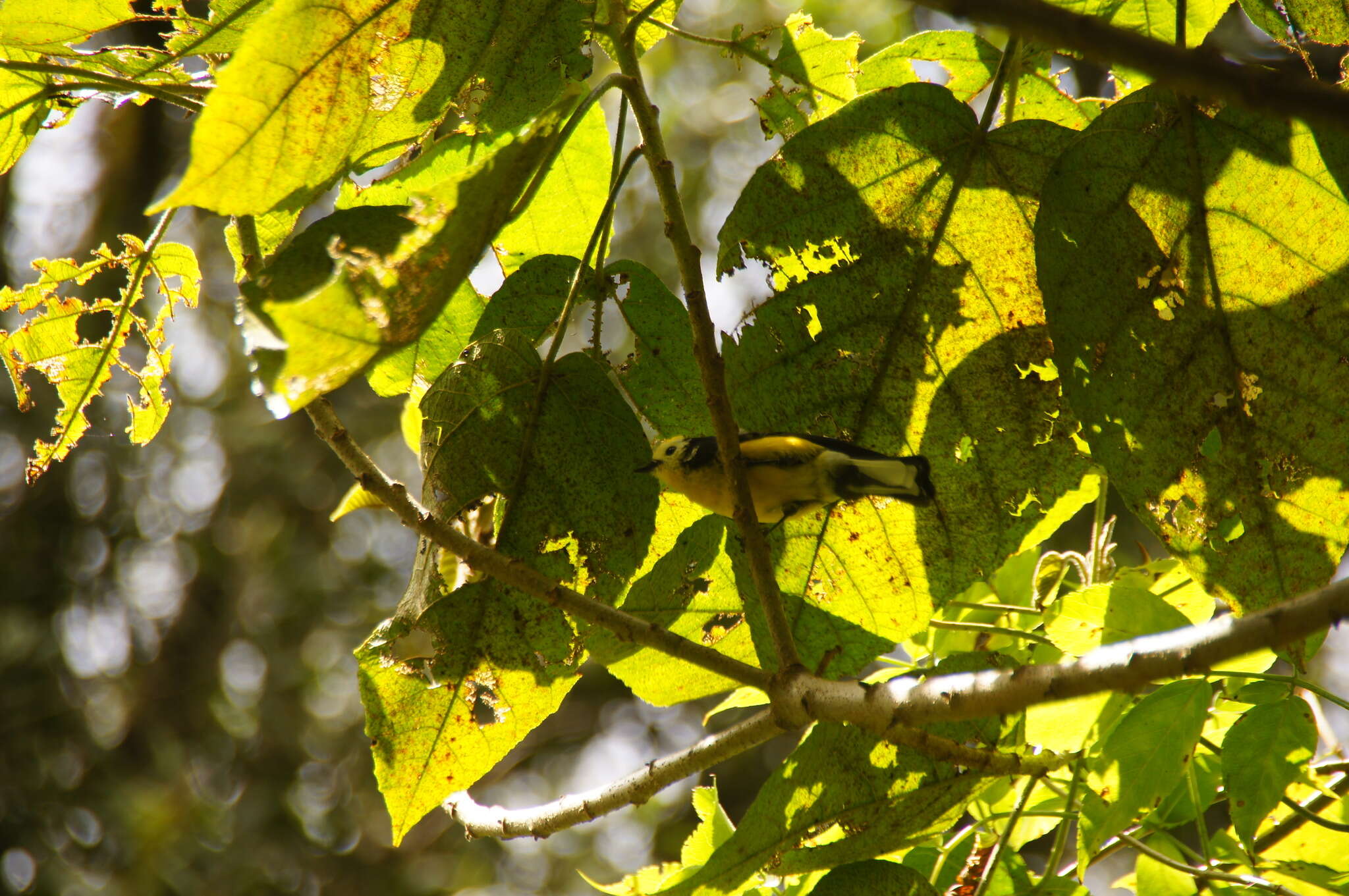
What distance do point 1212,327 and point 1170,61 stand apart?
26.8 inches

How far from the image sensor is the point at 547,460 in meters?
1.29

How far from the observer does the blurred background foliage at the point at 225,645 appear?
5598 mm

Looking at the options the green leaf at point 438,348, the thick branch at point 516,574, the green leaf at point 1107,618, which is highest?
the green leaf at point 438,348

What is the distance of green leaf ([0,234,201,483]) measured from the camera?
1577 mm

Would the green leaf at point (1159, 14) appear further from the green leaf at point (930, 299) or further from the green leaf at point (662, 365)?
the green leaf at point (662, 365)

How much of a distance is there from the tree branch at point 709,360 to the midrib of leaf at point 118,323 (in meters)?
0.71

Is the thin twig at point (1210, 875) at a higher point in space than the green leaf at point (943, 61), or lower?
lower

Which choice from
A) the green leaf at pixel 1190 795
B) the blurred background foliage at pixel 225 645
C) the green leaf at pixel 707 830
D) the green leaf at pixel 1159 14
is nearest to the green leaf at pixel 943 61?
the green leaf at pixel 1159 14

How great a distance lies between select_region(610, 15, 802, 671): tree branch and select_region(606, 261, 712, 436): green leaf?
0.20 meters

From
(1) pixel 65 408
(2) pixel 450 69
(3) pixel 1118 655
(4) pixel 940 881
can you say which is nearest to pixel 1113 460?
(3) pixel 1118 655

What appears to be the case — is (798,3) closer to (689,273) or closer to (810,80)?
(810,80)

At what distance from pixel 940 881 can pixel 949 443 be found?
560 mm

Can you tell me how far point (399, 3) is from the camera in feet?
3.53

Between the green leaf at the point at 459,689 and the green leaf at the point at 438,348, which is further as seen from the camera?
the green leaf at the point at 438,348
